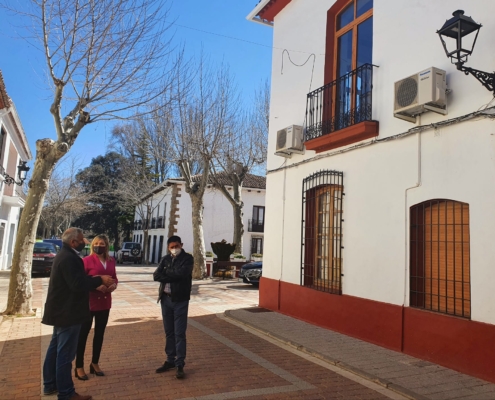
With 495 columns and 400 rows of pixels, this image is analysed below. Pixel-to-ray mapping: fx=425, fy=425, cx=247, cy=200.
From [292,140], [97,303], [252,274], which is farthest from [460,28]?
[252,274]

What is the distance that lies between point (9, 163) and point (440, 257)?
59.7 feet

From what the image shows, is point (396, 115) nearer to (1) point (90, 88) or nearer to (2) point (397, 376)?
(2) point (397, 376)

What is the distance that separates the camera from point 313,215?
8.57m

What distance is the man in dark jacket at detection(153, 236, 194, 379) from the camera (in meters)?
4.95

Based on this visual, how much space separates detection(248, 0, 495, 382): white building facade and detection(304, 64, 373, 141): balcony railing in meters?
0.03

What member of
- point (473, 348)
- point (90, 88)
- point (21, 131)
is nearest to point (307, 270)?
point (473, 348)

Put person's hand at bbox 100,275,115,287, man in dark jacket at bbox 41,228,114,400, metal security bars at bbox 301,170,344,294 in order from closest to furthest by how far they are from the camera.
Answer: man in dark jacket at bbox 41,228,114,400 → person's hand at bbox 100,275,115,287 → metal security bars at bbox 301,170,344,294

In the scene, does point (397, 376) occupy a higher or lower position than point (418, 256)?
lower

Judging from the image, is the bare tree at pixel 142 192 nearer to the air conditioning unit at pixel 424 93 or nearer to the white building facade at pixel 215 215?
the white building facade at pixel 215 215

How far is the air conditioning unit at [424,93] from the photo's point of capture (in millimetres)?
5598

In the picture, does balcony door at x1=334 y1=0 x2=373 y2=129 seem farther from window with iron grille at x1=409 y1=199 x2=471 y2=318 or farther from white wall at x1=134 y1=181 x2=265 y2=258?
white wall at x1=134 y1=181 x2=265 y2=258

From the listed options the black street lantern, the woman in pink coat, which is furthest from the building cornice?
the woman in pink coat

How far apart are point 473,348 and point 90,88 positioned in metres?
8.27

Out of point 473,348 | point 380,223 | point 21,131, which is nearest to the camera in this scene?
point 473,348
